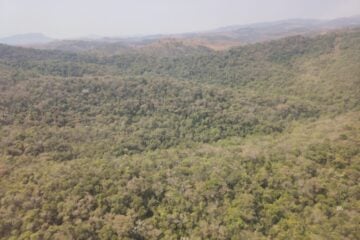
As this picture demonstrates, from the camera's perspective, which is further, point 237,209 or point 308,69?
point 308,69

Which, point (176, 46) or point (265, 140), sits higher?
point (176, 46)

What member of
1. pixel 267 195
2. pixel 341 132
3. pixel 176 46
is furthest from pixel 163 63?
pixel 267 195

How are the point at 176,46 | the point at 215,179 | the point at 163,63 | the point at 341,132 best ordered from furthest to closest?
1. the point at 176,46
2. the point at 163,63
3. the point at 341,132
4. the point at 215,179

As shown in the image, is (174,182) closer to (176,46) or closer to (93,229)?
(93,229)

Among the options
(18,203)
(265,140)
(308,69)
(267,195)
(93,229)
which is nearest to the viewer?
(93,229)

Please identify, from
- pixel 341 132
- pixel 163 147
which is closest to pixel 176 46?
pixel 163 147

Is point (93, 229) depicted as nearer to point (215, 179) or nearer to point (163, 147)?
point (215, 179)
